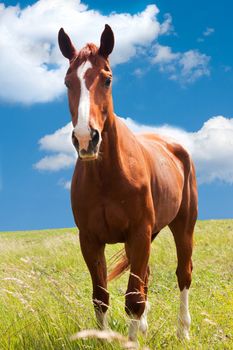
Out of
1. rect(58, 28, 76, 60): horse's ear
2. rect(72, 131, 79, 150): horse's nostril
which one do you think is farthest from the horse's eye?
rect(72, 131, 79, 150): horse's nostril

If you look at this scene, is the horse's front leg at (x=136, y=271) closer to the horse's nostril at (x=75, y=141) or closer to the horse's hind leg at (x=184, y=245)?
the horse's nostril at (x=75, y=141)

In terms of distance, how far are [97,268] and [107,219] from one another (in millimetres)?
579

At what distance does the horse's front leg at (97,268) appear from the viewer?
472 cm

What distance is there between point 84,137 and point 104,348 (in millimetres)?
1855

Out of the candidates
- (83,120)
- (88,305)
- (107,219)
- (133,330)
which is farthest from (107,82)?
(88,305)

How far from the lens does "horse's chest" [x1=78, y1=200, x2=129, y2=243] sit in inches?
177

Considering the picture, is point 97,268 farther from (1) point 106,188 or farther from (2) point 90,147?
(2) point 90,147

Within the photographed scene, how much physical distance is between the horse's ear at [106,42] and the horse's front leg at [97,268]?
5.51ft

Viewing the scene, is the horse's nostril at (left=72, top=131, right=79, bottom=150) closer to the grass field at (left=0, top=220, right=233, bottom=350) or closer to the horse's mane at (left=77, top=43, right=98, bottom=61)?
the horse's mane at (left=77, top=43, right=98, bottom=61)

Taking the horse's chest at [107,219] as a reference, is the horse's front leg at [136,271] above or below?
below

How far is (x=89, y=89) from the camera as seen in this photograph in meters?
4.01

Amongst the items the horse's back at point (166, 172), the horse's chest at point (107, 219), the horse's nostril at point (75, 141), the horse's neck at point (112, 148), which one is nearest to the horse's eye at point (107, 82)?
the horse's neck at point (112, 148)

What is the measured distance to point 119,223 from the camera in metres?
4.52

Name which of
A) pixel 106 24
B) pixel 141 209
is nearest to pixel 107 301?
pixel 141 209
